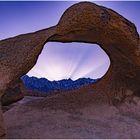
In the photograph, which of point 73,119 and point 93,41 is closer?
point 73,119

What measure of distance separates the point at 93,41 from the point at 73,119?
2597mm

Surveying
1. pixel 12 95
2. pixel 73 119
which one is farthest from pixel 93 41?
pixel 12 95

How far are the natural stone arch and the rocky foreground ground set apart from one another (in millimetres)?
667

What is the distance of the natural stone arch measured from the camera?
8484mm

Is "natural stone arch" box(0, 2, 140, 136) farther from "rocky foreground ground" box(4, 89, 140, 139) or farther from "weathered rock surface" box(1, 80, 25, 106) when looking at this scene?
"weathered rock surface" box(1, 80, 25, 106)

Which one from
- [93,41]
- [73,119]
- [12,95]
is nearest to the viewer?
[73,119]

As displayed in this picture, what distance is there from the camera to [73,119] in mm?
10148

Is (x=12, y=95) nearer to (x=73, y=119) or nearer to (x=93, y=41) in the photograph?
(x=73, y=119)

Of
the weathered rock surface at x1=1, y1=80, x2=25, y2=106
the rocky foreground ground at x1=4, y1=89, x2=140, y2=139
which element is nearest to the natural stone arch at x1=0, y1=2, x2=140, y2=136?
the rocky foreground ground at x1=4, y1=89, x2=140, y2=139

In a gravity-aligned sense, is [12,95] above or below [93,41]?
below

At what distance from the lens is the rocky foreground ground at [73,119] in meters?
8.91

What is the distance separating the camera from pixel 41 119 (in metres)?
9.96

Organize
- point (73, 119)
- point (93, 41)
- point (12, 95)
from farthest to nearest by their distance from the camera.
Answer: point (12, 95)
point (93, 41)
point (73, 119)

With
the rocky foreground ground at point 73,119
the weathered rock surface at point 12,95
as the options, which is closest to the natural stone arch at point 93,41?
the rocky foreground ground at point 73,119
